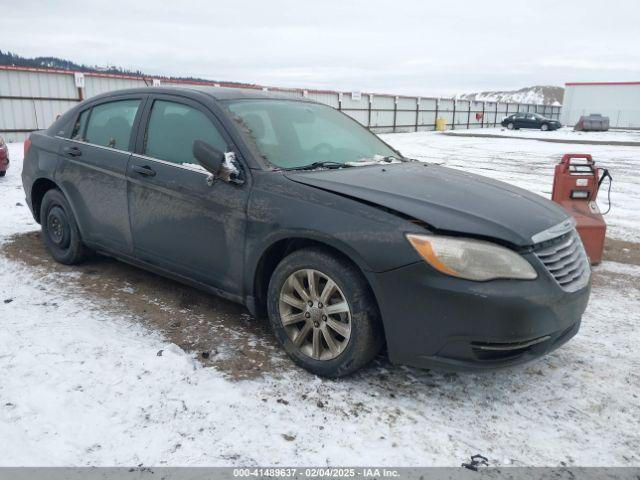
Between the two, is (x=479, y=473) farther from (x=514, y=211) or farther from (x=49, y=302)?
(x=49, y=302)

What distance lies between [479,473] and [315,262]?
130 centimetres

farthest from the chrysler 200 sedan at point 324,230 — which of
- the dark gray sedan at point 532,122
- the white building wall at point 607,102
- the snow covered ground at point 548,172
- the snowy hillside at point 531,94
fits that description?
the snowy hillside at point 531,94

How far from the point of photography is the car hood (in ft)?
8.65

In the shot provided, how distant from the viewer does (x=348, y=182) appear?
303 centimetres

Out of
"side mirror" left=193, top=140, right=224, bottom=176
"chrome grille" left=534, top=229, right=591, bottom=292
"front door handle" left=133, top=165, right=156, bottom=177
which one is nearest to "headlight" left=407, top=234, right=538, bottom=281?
"chrome grille" left=534, top=229, right=591, bottom=292

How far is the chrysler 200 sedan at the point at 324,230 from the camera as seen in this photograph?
8.40 ft

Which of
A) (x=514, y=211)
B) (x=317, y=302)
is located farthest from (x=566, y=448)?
(x=317, y=302)

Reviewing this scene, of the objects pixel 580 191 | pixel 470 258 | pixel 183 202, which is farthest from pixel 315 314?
pixel 580 191

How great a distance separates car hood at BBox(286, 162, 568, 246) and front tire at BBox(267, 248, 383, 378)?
1.41 feet

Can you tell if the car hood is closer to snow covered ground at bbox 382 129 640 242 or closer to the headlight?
the headlight

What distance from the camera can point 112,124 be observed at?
425cm

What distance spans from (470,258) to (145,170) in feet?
7.98

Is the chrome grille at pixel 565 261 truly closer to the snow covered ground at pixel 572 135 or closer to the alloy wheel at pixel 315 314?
the alloy wheel at pixel 315 314

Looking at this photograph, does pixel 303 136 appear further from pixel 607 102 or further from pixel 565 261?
pixel 607 102
